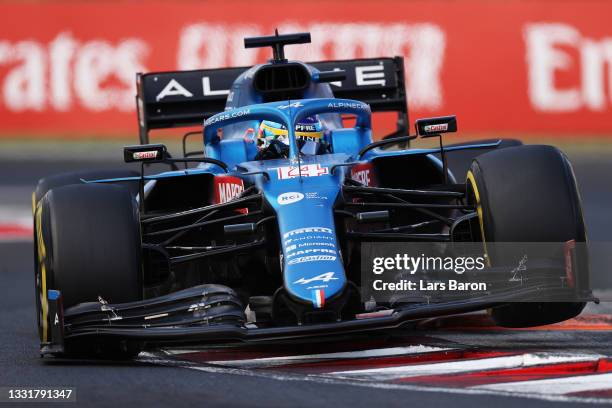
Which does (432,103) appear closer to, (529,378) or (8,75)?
(8,75)

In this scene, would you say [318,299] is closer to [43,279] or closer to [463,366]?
[463,366]

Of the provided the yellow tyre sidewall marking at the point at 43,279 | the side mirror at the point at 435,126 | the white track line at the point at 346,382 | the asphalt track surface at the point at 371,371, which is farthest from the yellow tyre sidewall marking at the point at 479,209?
the yellow tyre sidewall marking at the point at 43,279

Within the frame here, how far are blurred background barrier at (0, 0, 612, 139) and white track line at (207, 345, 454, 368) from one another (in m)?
10.9

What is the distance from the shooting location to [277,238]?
7.53m

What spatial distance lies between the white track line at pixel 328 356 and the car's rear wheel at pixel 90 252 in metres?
0.62

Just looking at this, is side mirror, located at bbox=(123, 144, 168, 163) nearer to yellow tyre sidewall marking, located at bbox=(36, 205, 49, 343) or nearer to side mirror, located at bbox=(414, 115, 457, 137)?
yellow tyre sidewall marking, located at bbox=(36, 205, 49, 343)

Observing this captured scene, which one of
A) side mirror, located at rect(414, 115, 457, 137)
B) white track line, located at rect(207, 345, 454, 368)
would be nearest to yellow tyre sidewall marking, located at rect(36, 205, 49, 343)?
white track line, located at rect(207, 345, 454, 368)

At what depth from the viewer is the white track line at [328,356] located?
23.1 ft

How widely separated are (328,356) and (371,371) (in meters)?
0.51

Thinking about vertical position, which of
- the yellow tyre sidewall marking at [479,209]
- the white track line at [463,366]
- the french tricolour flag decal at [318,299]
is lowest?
the white track line at [463,366]

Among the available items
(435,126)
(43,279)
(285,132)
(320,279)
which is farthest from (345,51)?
(320,279)

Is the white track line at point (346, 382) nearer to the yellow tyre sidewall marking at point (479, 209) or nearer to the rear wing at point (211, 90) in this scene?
the yellow tyre sidewall marking at point (479, 209)

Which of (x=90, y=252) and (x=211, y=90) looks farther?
(x=211, y=90)

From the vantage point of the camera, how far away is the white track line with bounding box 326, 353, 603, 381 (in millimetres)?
6586
